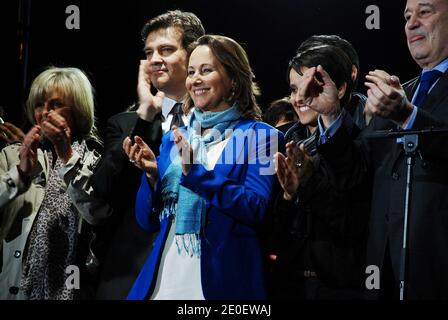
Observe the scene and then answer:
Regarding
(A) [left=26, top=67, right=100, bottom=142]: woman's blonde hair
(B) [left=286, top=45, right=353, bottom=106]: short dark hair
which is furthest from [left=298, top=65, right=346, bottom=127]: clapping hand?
(A) [left=26, top=67, right=100, bottom=142]: woman's blonde hair

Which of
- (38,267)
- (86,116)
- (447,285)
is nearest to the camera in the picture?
(447,285)

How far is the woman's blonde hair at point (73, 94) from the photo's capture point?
3350 millimetres

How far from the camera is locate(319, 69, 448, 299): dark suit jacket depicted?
2527 millimetres

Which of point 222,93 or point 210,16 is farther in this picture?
point 210,16

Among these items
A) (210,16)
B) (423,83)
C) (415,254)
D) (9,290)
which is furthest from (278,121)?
(9,290)

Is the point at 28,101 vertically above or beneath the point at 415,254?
above

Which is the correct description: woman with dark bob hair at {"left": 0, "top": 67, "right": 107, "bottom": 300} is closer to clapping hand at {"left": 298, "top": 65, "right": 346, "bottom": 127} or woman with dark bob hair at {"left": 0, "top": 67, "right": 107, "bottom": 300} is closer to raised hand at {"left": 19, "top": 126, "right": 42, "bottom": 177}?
raised hand at {"left": 19, "top": 126, "right": 42, "bottom": 177}

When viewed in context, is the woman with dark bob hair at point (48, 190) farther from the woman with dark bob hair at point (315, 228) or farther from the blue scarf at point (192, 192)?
the woman with dark bob hair at point (315, 228)

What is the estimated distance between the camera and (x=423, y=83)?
275 cm

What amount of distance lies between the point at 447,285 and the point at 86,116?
5.90ft

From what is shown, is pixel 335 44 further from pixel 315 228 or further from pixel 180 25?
pixel 315 228

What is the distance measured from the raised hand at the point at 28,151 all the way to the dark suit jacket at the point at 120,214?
11.7 inches

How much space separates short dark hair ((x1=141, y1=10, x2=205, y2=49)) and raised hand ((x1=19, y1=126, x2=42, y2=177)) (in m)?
0.70

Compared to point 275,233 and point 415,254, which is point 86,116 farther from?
point 415,254
